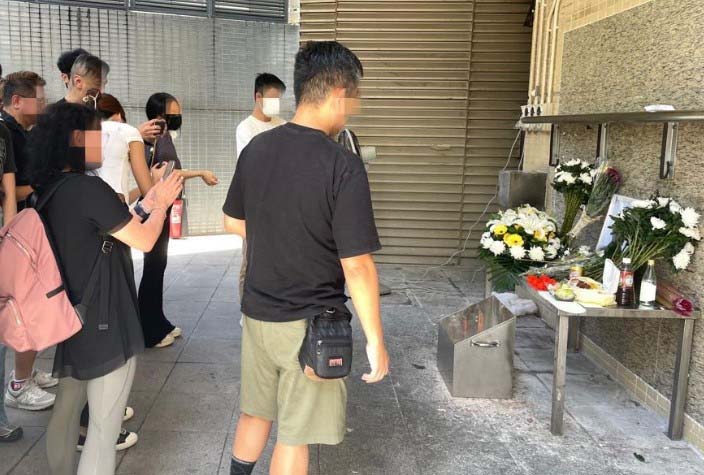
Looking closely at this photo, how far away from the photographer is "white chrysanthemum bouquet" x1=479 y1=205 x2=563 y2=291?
4402 mm

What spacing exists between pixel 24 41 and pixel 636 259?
27.8 feet

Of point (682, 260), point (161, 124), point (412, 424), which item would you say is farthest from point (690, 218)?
point (161, 124)

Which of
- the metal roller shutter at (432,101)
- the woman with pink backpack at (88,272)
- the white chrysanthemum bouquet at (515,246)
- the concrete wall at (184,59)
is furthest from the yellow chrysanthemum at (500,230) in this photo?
the concrete wall at (184,59)

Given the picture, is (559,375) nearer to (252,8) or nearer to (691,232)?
(691,232)

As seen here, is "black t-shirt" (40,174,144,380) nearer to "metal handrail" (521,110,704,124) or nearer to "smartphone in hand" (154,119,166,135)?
"smartphone in hand" (154,119,166,135)

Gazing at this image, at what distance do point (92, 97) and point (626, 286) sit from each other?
11.0 ft

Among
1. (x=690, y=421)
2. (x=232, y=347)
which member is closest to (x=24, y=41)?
(x=232, y=347)

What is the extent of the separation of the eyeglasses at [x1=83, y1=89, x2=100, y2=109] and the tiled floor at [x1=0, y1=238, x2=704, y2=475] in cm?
187

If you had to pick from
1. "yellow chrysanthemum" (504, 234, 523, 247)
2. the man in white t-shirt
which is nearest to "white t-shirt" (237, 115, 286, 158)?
the man in white t-shirt

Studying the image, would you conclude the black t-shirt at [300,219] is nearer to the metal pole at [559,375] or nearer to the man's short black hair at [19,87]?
the metal pole at [559,375]

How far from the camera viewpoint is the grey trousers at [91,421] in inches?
105

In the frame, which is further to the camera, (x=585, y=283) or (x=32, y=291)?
(x=585, y=283)

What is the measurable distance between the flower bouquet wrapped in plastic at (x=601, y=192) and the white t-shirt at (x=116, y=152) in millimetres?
3073

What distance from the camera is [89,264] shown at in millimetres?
2615
